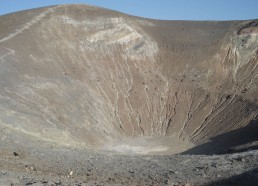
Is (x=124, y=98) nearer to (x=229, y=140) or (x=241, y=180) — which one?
(x=229, y=140)

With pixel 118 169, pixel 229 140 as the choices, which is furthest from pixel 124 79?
pixel 118 169

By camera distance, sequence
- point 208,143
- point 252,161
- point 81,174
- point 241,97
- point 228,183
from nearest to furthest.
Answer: point 228,183, point 81,174, point 252,161, point 208,143, point 241,97

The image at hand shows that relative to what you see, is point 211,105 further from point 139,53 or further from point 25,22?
point 25,22

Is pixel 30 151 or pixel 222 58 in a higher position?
pixel 222 58

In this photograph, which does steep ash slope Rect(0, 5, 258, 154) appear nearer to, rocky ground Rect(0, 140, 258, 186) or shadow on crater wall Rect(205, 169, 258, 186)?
rocky ground Rect(0, 140, 258, 186)

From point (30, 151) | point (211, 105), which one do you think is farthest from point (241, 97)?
point (30, 151)

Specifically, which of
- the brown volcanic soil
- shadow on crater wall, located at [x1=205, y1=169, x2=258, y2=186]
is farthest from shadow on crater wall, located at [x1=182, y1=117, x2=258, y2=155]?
shadow on crater wall, located at [x1=205, y1=169, x2=258, y2=186]

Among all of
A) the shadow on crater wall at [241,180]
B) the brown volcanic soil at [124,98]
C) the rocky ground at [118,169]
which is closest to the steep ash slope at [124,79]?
the brown volcanic soil at [124,98]
